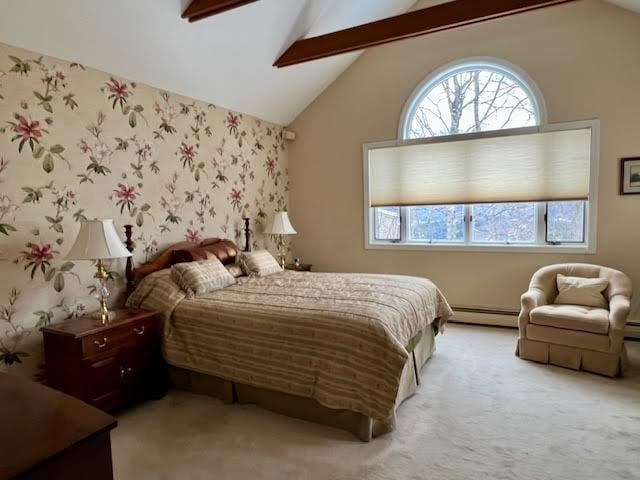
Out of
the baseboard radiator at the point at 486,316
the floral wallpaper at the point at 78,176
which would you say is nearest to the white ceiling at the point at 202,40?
the floral wallpaper at the point at 78,176

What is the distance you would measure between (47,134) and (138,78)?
95 centimetres

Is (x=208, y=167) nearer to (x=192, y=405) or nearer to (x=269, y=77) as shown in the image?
(x=269, y=77)

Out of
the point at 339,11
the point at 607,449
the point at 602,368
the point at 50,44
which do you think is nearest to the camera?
the point at 607,449

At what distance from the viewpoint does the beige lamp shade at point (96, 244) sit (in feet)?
8.23

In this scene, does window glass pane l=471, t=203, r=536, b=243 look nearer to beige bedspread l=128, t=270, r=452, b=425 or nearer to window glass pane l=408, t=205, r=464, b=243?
window glass pane l=408, t=205, r=464, b=243

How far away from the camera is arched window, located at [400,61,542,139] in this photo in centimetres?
409

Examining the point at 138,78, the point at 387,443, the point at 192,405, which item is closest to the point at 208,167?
the point at 138,78

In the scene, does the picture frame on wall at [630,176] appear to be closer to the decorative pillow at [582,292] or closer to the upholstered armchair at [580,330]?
the upholstered armchair at [580,330]

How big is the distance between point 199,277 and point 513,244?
331 centimetres

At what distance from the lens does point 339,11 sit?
3906 mm

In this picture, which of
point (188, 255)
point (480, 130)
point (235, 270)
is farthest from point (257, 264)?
point (480, 130)

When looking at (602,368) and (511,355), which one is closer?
(602,368)

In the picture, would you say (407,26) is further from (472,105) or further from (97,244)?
(97,244)

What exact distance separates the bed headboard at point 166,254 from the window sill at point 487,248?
1850 millimetres
